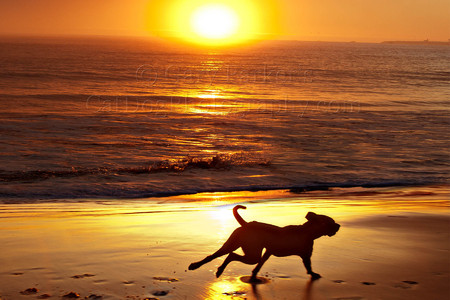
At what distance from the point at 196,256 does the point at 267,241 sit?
3.94ft

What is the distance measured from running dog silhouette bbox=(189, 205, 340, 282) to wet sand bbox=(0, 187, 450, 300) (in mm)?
239

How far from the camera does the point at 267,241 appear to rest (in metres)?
4.30

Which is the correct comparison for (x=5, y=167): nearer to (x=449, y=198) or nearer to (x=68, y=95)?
(x=449, y=198)

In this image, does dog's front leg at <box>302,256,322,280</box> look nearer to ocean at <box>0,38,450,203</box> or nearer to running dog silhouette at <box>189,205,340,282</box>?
running dog silhouette at <box>189,205,340,282</box>

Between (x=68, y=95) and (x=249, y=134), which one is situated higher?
(x=68, y=95)

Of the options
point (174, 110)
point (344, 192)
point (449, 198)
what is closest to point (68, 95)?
point (174, 110)

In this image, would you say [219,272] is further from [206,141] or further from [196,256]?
[206,141]

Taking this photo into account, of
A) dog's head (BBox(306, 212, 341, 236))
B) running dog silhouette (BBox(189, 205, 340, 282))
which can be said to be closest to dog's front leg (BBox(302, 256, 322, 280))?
running dog silhouette (BBox(189, 205, 340, 282))

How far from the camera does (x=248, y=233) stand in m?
4.21

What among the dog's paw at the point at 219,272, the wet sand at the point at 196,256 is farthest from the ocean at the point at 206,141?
the dog's paw at the point at 219,272

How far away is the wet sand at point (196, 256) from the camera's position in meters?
4.26

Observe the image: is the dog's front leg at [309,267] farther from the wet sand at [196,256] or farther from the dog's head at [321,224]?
the dog's head at [321,224]

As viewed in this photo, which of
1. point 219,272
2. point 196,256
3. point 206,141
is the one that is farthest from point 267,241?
point 206,141

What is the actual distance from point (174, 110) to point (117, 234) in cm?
2588
